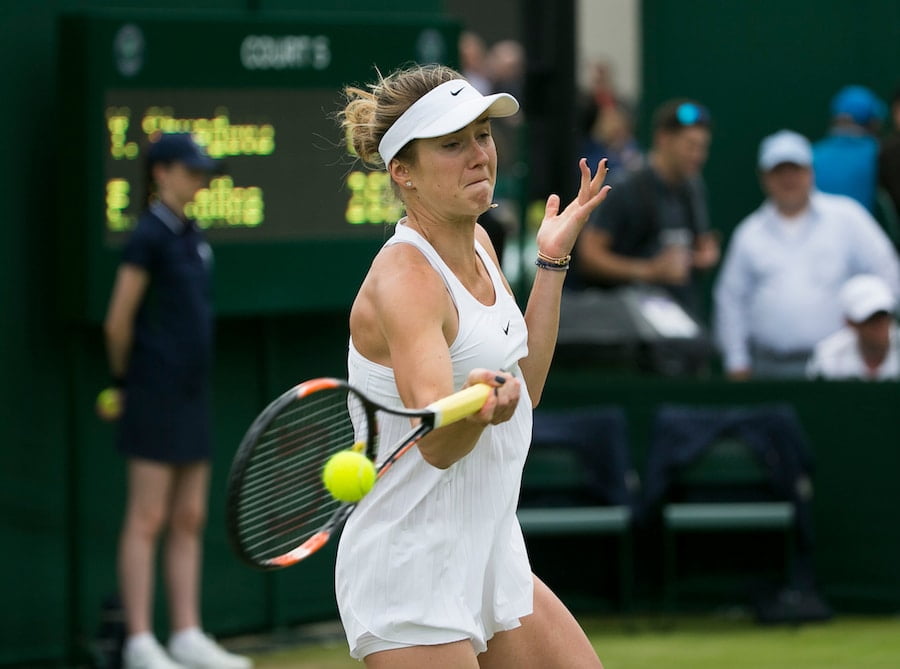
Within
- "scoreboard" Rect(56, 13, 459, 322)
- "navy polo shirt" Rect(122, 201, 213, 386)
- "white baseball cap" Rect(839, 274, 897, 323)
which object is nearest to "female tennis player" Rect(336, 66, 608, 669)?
"navy polo shirt" Rect(122, 201, 213, 386)

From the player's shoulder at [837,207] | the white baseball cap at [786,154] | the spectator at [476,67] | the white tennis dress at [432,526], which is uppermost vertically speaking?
the spectator at [476,67]

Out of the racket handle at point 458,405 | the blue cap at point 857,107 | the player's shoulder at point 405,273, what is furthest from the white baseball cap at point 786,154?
the racket handle at point 458,405

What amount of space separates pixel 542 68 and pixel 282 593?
3078 mm


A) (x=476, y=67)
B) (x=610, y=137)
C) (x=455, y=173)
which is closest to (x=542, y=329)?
(x=455, y=173)

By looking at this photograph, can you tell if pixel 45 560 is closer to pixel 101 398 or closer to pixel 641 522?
pixel 101 398

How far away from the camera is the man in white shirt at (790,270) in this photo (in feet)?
27.2

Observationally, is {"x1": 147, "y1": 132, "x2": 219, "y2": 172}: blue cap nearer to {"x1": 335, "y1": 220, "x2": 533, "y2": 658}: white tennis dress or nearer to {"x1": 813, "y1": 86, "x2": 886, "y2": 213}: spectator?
{"x1": 335, "y1": 220, "x2": 533, "y2": 658}: white tennis dress

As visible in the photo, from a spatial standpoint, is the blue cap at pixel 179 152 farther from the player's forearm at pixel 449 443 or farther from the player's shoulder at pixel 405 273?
the player's forearm at pixel 449 443

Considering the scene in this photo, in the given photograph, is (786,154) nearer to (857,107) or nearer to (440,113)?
(857,107)

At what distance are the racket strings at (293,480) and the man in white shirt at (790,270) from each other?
4.58 m

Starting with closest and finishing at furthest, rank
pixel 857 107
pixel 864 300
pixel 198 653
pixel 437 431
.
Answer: pixel 437 431 → pixel 198 653 → pixel 864 300 → pixel 857 107

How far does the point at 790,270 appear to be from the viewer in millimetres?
8375

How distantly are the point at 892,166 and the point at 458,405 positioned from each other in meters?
7.31

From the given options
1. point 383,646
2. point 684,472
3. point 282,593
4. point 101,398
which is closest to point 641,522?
point 684,472
